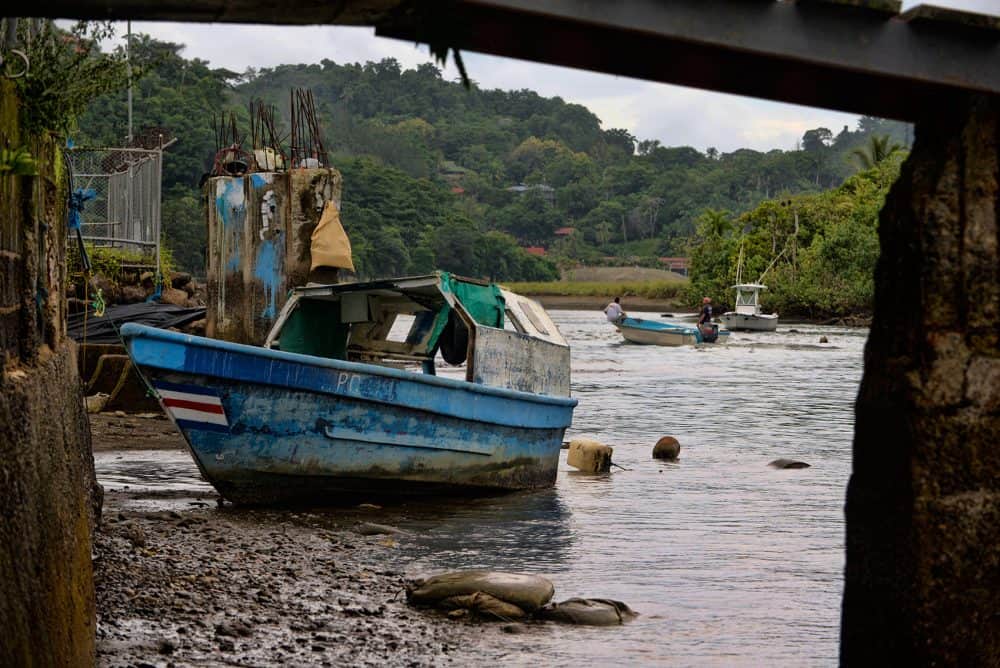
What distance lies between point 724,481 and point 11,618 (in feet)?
38.7

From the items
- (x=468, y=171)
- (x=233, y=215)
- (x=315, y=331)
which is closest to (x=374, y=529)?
(x=315, y=331)

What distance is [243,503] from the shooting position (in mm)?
11805

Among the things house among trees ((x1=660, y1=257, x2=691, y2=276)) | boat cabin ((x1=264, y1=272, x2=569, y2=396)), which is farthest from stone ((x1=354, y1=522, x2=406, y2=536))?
house among trees ((x1=660, y1=257, x2=691, y2=276))

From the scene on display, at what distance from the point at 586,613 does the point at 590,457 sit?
7712mm

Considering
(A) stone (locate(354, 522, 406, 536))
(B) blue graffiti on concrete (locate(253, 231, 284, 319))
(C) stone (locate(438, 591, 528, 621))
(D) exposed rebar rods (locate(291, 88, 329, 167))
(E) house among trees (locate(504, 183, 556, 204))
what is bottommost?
(A) stone (locate(354, 522, 406, 536))

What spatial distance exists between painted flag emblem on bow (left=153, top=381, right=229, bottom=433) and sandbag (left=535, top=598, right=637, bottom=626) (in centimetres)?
380

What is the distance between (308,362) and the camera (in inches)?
446

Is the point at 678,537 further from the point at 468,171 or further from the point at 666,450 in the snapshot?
the point at 468,171

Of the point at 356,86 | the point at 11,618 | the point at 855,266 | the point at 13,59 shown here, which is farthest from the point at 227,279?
the point at 356,86

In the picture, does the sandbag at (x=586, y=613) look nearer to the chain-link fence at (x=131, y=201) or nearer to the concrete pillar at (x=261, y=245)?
the concrete pillar at (x=261, y=245)

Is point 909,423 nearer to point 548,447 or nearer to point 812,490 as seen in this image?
point 548,447

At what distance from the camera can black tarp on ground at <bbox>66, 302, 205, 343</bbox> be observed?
51.4 feet

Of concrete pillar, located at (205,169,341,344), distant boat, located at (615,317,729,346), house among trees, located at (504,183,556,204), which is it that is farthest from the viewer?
house among trees, located at (504,183,556,204)

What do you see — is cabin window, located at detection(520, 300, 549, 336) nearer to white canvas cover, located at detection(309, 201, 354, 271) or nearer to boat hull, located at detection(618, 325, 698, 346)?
white canvas cover, located at detection(309, 201, 354, 271)
